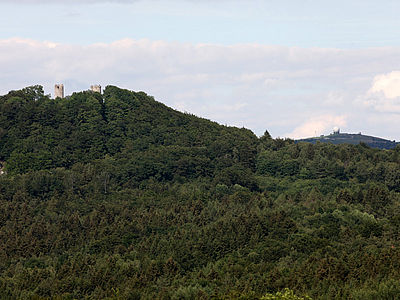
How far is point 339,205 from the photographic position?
89875mm

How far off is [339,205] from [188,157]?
1069 inches

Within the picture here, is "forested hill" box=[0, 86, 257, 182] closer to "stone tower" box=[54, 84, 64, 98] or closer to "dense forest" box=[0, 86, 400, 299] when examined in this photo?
"dense forest" box=[0, 86, 400, 299]

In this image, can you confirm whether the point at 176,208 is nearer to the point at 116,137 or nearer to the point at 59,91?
the point at 116,137

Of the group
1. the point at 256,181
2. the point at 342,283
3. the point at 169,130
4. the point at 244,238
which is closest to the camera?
the point at 342,283

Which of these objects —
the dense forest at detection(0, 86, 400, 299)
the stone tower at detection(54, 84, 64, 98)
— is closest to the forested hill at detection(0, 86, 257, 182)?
the dense forest at detection(0, 86, 400, 299)

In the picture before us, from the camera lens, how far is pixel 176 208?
91625mm

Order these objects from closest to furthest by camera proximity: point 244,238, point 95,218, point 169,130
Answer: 1. point 244,238
2. point 95,218
3. point 169,130

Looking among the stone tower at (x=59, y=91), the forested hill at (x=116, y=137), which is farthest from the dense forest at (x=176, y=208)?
the stone tower at (x=59, y=91)

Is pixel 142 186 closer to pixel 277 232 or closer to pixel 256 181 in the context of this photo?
pixel 256 181

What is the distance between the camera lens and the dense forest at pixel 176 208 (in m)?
64.2

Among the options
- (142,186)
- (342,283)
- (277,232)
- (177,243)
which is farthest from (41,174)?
(342,283)

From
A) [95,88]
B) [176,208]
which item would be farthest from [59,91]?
[176,208]

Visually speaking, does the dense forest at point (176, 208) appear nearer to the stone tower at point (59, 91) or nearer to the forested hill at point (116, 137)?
the forested hill at point (116, 137)

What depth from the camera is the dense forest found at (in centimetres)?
6418
